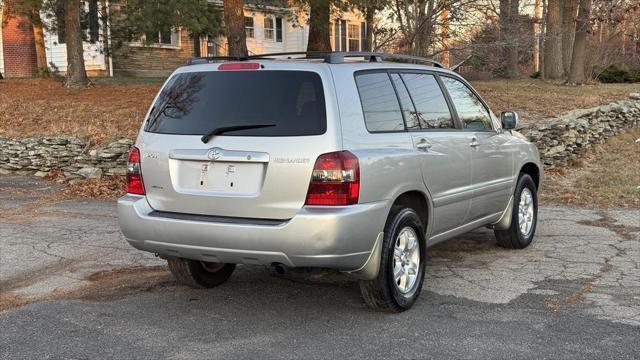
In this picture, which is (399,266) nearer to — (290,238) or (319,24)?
(290,238)

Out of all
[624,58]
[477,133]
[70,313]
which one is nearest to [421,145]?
[477,133]

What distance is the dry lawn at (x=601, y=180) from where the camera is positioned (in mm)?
9445

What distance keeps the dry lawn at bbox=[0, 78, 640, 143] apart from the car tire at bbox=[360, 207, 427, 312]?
7.88 metres

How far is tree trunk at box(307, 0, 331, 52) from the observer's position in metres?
13.2

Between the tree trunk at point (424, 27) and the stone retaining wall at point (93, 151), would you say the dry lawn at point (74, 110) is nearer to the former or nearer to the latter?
the stone retaining wall at point (93, 151)

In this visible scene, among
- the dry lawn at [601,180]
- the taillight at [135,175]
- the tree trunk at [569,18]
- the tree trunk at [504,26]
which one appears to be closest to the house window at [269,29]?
the tree trunk at [569,18]

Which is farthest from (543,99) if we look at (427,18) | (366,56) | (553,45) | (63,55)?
(63,55)

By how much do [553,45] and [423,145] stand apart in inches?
855

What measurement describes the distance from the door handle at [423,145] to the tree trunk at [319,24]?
8.19 meters

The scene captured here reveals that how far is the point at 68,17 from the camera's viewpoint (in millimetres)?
16219

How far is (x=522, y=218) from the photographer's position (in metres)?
6.80

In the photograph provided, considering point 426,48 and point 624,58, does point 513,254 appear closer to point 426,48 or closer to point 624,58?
point 426,48

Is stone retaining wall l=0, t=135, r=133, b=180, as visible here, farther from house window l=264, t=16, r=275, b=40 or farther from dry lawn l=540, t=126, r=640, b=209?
house window l=264, t=16, r=275, b=40

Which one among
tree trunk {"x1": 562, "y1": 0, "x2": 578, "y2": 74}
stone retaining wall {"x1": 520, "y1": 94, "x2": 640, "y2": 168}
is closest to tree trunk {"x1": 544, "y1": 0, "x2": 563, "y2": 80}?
tree trunk {"x1": 562, "y1": 0, "x2": 578, "y2": 74}
